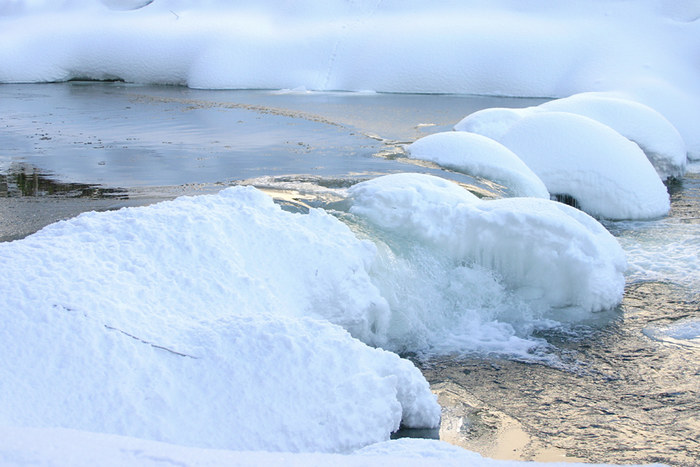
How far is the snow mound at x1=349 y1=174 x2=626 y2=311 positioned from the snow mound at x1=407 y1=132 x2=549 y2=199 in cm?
156

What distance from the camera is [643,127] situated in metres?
8.30

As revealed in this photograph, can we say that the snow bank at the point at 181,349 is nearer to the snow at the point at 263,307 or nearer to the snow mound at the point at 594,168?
the snow at the point at 263,307

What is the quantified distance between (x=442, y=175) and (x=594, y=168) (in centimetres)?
147

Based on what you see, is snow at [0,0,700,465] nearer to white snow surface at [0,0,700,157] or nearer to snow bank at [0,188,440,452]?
snow bank at [0,188,440,452]

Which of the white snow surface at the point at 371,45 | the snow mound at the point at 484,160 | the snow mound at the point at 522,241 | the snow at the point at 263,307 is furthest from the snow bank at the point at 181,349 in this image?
the white snow surface at the point at 371,45

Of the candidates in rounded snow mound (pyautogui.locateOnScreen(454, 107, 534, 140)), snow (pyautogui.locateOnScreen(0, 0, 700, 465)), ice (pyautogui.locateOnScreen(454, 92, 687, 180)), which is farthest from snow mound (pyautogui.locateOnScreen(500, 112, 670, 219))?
rounded snow mound (pyautogui.locateOnScreen(454, 107, 534, 140))

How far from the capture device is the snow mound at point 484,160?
248 inches

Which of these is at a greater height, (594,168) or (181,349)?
(594,168)

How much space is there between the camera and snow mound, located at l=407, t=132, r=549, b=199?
20.7 feet

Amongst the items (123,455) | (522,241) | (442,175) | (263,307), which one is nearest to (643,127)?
(442,175)

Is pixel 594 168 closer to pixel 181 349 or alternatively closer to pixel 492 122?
pixel 492 122

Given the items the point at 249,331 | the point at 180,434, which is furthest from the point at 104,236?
the point at 180,434

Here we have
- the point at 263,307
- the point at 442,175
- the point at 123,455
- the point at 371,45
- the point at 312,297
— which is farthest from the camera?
the point at 371,45

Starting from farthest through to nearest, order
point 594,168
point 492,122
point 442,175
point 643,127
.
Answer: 1. point 492,122
2. point 643,127
3. point 594,168
4. point 442,175
